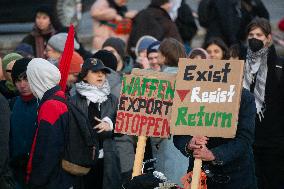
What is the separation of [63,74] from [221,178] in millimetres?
1898

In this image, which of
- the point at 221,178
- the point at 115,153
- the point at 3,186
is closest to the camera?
the point at 221,178

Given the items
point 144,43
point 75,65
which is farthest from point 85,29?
point 75,65

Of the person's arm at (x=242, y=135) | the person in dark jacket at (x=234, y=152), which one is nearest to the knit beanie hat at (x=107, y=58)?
the person in dark jacket at (x=234, y=152)

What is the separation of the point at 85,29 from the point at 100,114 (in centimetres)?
917

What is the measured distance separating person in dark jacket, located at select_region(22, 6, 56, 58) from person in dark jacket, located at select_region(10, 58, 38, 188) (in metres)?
3.76

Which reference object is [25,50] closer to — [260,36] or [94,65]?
[94,65]

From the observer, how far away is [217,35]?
562 inches

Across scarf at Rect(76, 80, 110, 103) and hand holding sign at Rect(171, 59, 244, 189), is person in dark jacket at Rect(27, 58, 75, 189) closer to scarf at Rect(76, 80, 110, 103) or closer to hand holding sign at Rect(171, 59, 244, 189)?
hand holding sign at Rect(171, 59, 244, 189)

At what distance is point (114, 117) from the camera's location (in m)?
10.1

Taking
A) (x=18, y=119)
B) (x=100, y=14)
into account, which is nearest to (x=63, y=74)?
(x=18, y=119)

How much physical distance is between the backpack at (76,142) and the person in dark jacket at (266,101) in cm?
218

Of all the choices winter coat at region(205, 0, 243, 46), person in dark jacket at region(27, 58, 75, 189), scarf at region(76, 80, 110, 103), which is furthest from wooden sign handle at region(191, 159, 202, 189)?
winter coat at region(205, 0, 243, 46)

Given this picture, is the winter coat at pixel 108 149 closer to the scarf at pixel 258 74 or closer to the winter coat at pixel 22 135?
the winter coat at pixel 22 135

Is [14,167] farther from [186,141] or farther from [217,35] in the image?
[217,35]
